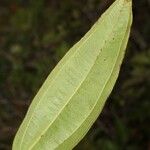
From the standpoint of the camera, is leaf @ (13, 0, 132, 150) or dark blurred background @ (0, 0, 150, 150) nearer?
leaf @ (13, 0, 132, 150)

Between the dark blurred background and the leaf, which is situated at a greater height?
the leaf

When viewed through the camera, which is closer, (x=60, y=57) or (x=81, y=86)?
(x=81, y=86)

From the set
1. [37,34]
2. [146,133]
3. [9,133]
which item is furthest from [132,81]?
[37,34]

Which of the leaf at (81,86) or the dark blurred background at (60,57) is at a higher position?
the leaf at (81,86)

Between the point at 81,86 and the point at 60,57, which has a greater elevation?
the point at 81,86

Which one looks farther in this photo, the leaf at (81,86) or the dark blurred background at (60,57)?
the dark blurred background at (60,57)
